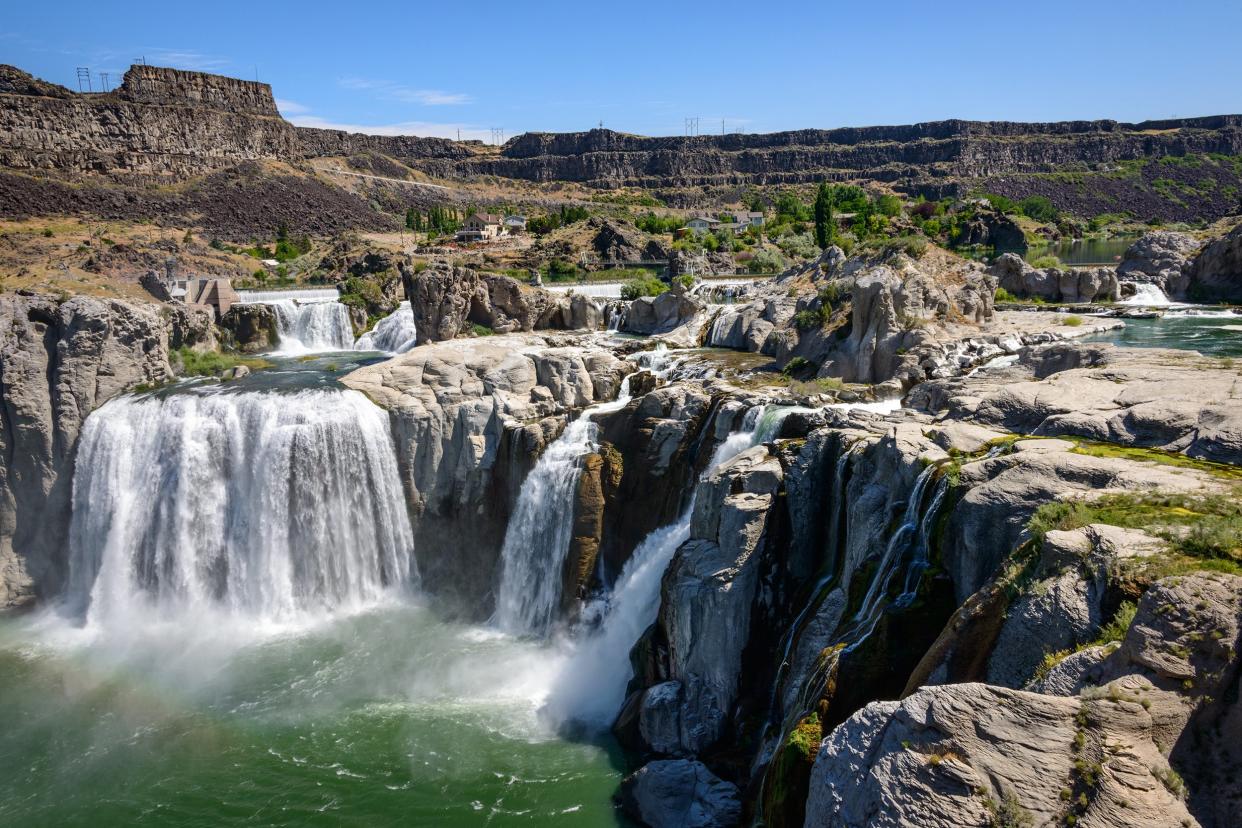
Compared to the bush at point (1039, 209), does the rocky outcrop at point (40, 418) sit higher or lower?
lower

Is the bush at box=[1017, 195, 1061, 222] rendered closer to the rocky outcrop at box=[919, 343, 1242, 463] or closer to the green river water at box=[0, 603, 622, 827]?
the rocky outcrop at box=[919, 343, 1242, 463]

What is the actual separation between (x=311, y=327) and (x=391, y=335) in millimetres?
4258

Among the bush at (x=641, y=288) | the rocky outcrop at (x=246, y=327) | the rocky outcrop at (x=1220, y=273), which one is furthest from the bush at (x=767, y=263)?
the rocky outcrop at (x=246, y=327)

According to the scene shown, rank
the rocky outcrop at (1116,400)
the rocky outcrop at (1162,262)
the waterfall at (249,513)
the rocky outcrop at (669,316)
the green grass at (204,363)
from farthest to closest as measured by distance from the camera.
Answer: the rocky outcrop at (1162,262), the rocky outcrop at (669,316), the green grass at (204,363), the waterfall at (249,513), the rocky outcrop at (1116,400)

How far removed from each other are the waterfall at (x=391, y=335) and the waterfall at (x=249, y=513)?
13.6 m

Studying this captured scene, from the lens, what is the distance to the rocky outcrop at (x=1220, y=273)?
36.0 m

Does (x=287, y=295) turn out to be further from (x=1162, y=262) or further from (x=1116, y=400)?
(x=1162, y=262)

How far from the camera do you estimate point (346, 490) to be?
80.4ft

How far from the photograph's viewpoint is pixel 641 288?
4456cm

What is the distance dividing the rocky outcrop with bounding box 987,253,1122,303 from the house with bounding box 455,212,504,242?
53283mm

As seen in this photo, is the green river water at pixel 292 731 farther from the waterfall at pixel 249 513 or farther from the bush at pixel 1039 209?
the bush at pixel 1039 209

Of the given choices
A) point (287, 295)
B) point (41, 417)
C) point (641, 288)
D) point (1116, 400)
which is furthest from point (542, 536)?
point (287, 295)

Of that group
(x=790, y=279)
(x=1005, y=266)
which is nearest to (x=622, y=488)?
(x=790, y=279)

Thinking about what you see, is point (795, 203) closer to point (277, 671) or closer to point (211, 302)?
point (211, 302)
